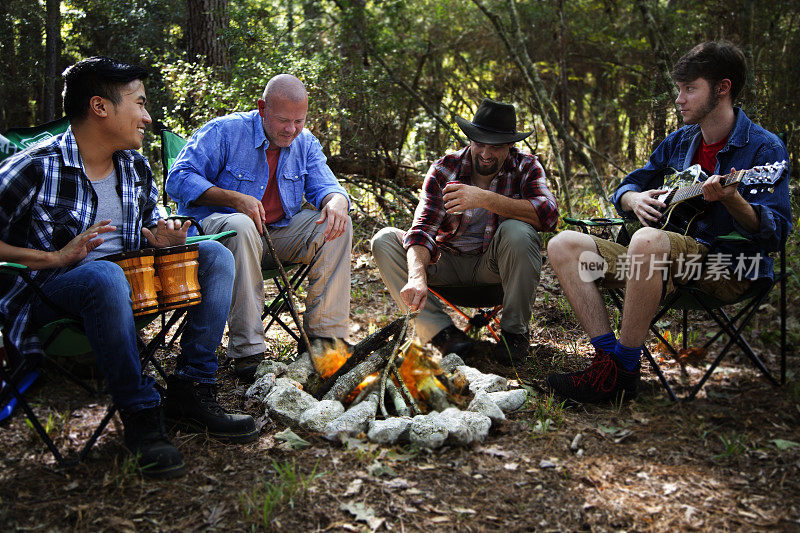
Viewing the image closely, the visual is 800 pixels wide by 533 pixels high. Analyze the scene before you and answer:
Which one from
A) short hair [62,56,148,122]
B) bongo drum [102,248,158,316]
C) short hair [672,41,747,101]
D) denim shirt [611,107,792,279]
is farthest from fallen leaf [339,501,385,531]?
short hair [672,41,747,101]

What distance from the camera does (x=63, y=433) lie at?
2.58 meters

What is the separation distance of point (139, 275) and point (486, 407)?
4.88ft

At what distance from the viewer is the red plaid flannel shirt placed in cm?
353

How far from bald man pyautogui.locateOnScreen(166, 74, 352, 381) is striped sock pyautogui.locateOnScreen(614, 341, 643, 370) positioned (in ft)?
4.76

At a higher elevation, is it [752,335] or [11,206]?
[11,206]

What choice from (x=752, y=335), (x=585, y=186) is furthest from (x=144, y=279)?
(x=585, y=186)

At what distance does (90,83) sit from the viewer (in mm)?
2479

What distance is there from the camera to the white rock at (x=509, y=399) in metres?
2.79

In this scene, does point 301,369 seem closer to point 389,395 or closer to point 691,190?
point 389,395

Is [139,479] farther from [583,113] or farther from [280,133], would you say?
[583,113]

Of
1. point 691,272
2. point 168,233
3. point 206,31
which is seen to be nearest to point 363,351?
point 168,233

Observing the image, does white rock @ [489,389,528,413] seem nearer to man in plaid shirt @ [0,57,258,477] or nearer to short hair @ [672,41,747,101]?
man in plaid shirt @ [0,57,258,477]

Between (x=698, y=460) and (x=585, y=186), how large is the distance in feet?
15.9

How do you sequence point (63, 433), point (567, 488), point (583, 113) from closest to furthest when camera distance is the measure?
point (567, 488) < point (63, 433) < point (583, 113)
